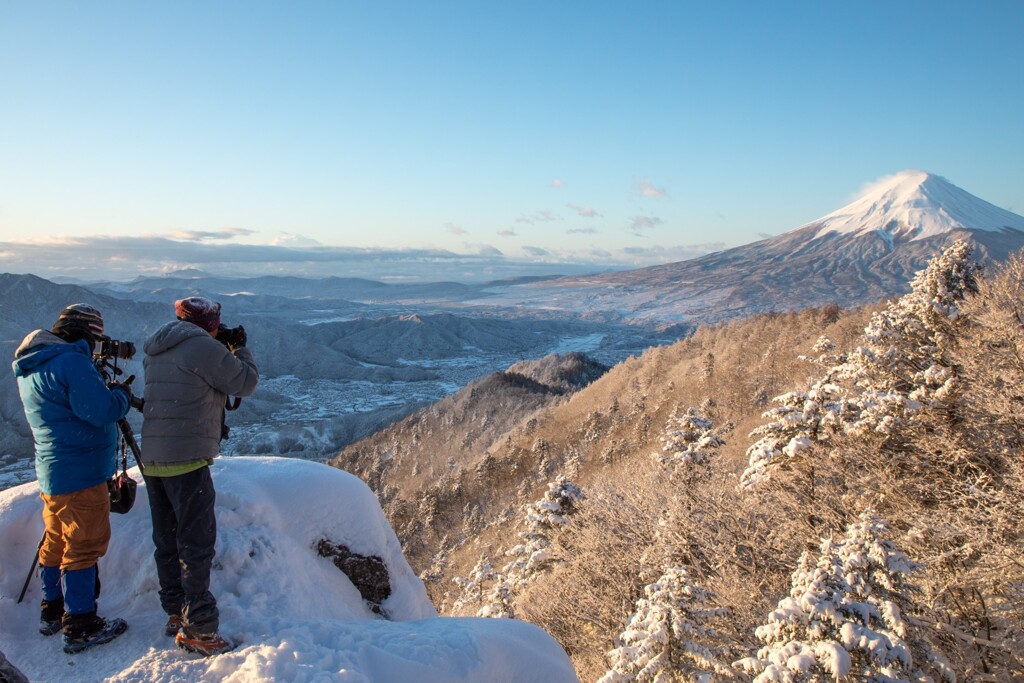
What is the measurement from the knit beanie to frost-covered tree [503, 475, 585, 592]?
59.9 feet

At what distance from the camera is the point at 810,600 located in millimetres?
6094

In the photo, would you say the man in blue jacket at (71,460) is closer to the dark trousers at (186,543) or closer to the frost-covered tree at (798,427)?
the dark trousers at (186,543)

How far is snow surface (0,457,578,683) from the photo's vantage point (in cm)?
404

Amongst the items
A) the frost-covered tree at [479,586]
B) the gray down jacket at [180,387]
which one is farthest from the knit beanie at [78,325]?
the frost-covered tree at [479,586]

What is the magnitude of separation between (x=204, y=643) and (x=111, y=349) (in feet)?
8.60

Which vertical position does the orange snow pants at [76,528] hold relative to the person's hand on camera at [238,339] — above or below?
below

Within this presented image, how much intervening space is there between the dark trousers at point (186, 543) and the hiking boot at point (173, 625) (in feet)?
0.31

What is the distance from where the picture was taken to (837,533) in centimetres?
1125

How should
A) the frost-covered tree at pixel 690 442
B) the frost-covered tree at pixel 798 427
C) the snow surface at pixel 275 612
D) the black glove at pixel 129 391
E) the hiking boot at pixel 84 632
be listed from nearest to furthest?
the snow surface at pixel 275 612, the hiking boot at pixel 84 632, the black glove at pixel 129 391, the frost-covered tree at pixel 798 427, the frost-covered tree at pixel 690 442

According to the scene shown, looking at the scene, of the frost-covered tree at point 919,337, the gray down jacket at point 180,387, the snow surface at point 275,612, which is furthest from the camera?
the frost-covered tree at point 919,337

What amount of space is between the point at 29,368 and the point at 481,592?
2132cm

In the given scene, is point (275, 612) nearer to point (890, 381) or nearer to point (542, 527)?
point (890, 381)

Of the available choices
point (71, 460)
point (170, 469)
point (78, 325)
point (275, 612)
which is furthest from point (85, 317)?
point (275, 612)

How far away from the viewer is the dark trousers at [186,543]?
4.25 m
